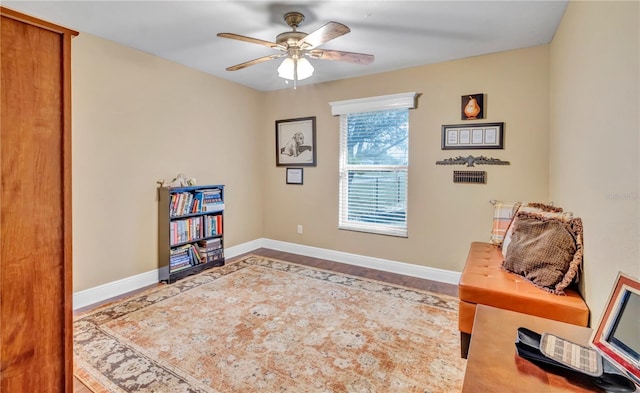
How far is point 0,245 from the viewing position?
1.04 meters

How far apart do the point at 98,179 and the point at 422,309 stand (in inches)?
126

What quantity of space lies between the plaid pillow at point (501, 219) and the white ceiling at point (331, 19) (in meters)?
1.50

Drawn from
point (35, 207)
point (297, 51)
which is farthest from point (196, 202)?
point (35, 207)

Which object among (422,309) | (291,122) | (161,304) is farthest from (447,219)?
(161,304)

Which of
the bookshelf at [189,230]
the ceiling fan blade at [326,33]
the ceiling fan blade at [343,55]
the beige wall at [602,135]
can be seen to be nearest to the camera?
the beige wall at [602,135]

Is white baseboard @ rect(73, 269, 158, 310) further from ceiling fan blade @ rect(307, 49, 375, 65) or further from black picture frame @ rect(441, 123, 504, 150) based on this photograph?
black picture frame @ rect(441, 123, 504, 150)

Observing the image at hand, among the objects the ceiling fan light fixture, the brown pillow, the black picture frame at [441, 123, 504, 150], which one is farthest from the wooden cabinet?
the black picture frame at [441, 123, 504, 150]

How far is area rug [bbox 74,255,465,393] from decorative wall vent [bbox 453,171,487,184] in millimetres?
1234

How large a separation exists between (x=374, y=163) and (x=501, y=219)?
1.56 meters

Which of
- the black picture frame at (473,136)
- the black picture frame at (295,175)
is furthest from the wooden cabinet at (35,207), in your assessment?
the black picture frame at (295,175)

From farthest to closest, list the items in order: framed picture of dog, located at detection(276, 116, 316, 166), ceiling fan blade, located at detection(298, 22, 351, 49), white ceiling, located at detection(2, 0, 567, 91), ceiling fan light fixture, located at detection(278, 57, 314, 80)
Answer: framed picture of dog, located at detection(276, 116, 316, 166) < ceiling fan light fixture, located at detection(278, 57, 314, 80) < white ceiling, located at detection(2, 0, 567, 91) < ceiling fan blade, located at detection(298, 22, 351, 49)

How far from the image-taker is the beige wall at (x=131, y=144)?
2809 millimetres

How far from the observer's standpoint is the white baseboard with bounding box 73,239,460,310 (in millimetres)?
2904

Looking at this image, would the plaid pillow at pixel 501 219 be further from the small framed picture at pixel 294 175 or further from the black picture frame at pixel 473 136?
the small framed picture at pixel 294 175
